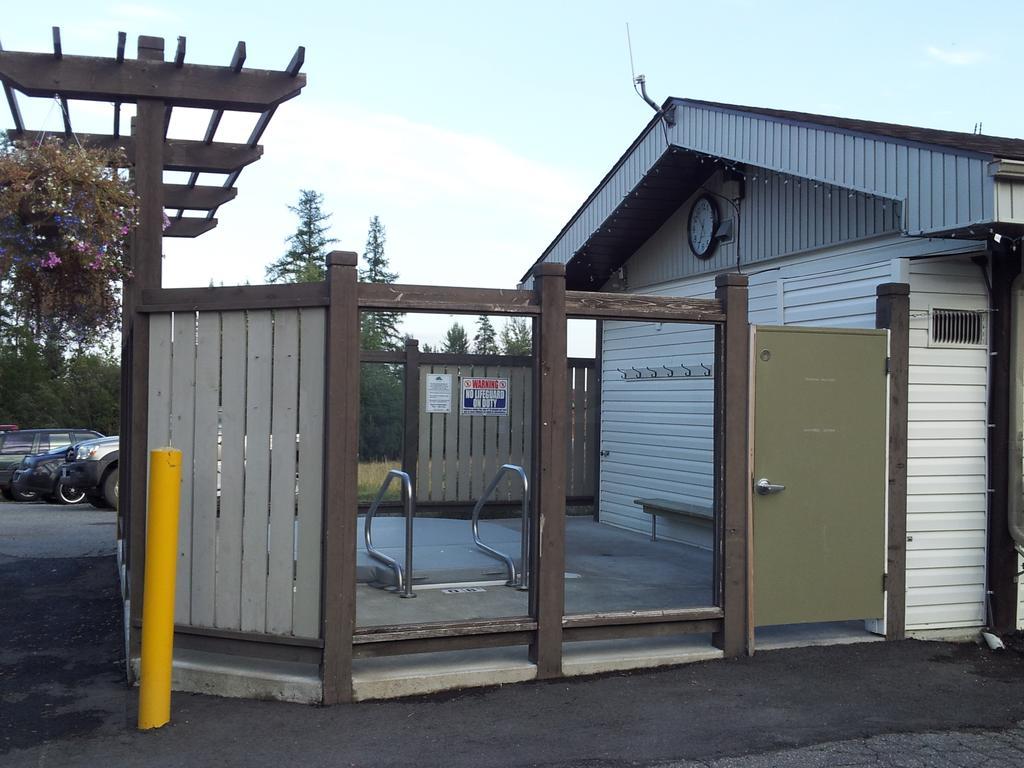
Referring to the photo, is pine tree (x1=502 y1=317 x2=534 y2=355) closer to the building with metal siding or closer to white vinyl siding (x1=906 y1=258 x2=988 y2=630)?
the building with metal siding

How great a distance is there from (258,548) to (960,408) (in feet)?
15.3

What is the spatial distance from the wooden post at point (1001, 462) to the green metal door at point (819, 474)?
35.4 inches

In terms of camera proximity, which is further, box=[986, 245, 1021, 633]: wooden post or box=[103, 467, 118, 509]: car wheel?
box=[103, 467, 118, 509]: car wheel

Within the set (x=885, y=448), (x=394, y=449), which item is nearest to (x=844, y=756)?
(x=885, y=448)

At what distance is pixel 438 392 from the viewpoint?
1184 cm

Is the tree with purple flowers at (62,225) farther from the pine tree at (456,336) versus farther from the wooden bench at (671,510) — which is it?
the pine tree at (456,336)

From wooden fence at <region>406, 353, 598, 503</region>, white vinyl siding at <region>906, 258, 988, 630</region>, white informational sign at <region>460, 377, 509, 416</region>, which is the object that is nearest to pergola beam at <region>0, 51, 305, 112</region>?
white vinyl siding at <region>906, 258, 988, 630</region>

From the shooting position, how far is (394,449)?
61.2ft

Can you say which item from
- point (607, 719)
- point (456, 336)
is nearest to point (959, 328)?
point (607, 719)

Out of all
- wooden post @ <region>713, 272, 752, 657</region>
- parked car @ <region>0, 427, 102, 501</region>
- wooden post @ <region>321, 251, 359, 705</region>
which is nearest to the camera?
wooden post @ <region>321, 251, 359, 705</region>

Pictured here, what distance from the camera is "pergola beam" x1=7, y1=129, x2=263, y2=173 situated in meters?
8.75

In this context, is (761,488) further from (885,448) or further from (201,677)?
(201,677)

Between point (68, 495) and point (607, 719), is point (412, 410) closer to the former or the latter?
point (607, 719)

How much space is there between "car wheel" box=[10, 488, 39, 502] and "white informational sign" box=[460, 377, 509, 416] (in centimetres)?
1062
